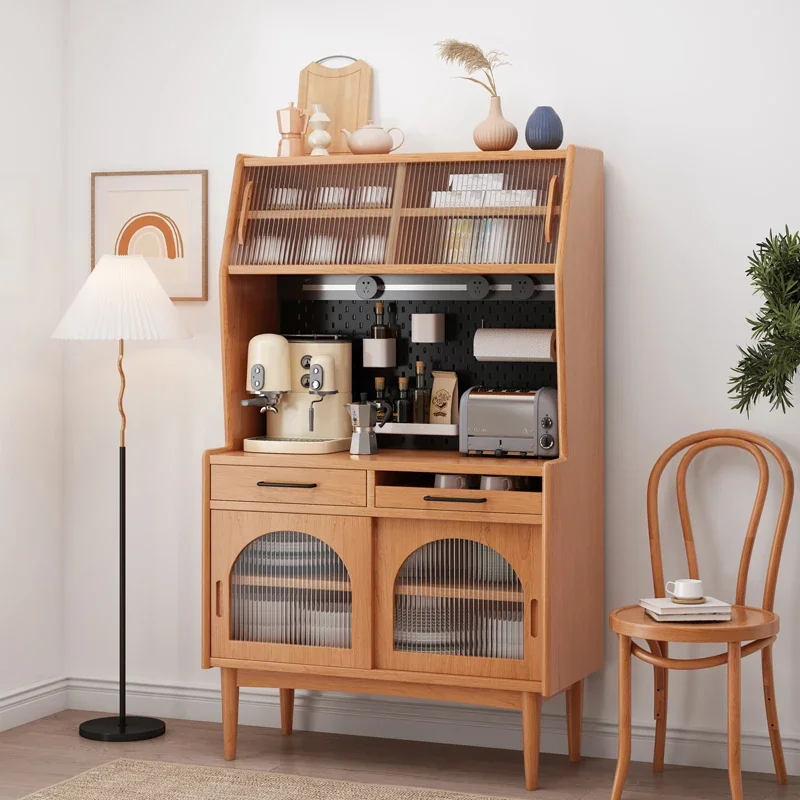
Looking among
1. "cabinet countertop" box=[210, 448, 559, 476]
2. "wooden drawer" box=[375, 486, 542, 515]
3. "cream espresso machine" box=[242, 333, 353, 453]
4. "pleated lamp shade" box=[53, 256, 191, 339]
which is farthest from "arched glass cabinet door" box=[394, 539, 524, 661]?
"pleated lamp shade" box=[53, 256, 191, 339]

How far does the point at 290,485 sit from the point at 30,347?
4.25ft

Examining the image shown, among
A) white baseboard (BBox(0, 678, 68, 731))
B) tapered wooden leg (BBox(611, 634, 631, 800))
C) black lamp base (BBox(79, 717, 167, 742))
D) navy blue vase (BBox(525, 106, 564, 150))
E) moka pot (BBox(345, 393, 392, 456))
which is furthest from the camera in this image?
white baseboard (BBox(0, 678, 68, 731))

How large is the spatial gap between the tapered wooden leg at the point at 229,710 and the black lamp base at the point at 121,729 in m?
0.40

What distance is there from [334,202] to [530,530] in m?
1.25

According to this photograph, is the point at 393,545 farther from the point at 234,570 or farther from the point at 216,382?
the point at 216,382

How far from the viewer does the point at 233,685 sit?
3.92 meters

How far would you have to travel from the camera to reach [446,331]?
4.12m

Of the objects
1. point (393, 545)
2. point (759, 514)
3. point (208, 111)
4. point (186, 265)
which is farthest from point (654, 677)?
point (208, 111)

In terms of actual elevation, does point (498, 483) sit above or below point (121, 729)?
above

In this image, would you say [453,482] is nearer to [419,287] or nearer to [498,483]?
[498,483]

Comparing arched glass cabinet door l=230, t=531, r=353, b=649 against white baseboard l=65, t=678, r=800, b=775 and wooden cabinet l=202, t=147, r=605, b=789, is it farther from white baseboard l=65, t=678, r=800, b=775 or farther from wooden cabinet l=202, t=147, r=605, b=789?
white baseboard l=65, t=678, r=800, b=775

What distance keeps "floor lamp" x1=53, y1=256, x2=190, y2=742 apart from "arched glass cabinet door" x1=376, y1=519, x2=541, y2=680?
103 centimetres

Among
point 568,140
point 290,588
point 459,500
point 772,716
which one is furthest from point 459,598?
point 568,140

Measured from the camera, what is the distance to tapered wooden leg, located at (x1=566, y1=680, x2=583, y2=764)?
12.7 ft
